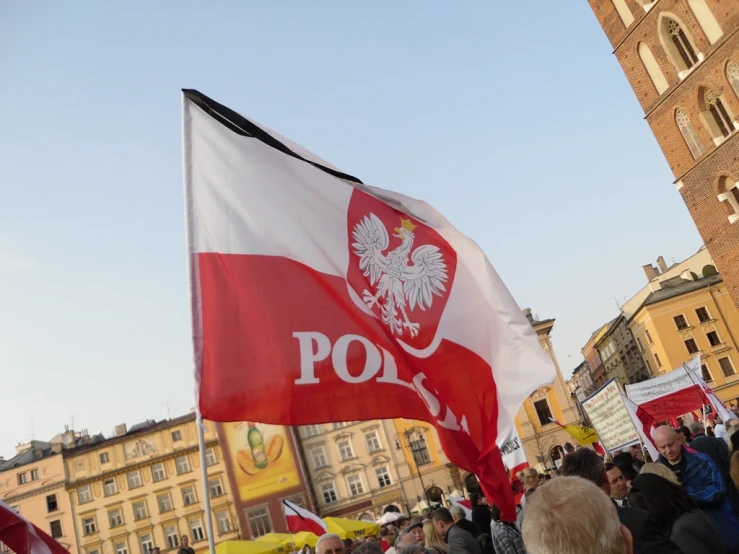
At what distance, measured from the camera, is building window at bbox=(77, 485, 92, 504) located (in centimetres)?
6800

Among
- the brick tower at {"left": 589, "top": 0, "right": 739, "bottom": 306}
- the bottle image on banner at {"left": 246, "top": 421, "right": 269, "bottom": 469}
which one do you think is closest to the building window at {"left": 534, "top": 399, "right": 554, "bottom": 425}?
the bottle image on banner at {"left": 246, "top": 421, "right": 269, "bottom": 469}

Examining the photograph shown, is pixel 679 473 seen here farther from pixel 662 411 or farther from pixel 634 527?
pixel 662 411

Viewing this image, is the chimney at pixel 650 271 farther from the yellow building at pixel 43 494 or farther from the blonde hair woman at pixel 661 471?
the blonde hair woman at pixel 661 471

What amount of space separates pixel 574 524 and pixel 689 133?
30.5 m

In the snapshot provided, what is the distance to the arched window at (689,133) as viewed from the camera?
28.9 metres

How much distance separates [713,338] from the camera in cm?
6744

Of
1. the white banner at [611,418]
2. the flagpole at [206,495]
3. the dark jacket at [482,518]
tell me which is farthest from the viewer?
the white banner at [611,418]

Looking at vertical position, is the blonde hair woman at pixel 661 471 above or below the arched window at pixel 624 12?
below

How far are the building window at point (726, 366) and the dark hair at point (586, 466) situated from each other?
68.9m

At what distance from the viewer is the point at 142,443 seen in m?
69.8

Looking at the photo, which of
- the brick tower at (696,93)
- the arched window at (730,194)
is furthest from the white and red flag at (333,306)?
the arched window at (730,194)

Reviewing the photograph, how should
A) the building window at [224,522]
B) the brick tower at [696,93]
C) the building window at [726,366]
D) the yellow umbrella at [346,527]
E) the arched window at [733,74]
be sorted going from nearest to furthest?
the yellow umbrella at [346,527]
the arched window at [733,74]
the brick tower at [696,93]
the building window at [224,522]
the building window at [726,366]

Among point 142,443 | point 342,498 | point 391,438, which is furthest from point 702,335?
point 142,443

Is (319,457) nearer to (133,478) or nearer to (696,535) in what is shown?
(133,478)
